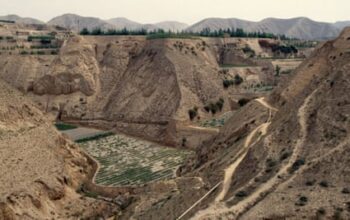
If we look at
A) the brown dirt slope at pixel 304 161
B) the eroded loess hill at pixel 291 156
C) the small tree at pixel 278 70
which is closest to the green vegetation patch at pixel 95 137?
the eroded loess hill at pixel 291 156

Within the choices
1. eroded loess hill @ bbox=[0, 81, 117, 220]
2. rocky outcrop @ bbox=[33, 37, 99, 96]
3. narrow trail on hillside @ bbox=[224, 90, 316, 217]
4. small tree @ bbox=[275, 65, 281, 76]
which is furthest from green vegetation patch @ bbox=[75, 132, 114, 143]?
narrow trail on hillside @ bbox=[224, 90, 316, 217]

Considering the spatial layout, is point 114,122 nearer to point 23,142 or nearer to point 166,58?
point 166,58

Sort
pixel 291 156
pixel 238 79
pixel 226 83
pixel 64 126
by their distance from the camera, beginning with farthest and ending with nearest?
pixel 238 79, pixel 226 83, pixel 64 126, pixel 291 156

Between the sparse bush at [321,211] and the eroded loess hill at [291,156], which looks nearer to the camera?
the sparse bush at [321,211]

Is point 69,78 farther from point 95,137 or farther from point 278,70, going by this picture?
point 278,70

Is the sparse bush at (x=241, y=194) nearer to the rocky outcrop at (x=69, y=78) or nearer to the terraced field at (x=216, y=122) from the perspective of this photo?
the terraced field at (x=216, y=122)

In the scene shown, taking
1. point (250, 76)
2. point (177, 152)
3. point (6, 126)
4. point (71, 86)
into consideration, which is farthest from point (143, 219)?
point (250, 76)

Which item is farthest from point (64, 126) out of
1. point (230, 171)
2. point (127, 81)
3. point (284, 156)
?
point (284, 156)
